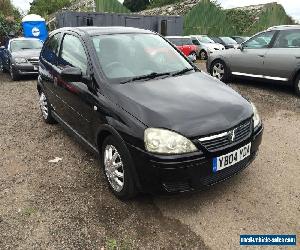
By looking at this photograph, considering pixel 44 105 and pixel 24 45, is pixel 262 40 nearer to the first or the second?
pixel 44 105

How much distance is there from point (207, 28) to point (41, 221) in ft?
103

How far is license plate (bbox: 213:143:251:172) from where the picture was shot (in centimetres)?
305

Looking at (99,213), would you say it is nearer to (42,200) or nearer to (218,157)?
(42,200)

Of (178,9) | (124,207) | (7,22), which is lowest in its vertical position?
(124,207)

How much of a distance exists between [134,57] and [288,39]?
5.21 m

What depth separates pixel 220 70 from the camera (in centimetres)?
933

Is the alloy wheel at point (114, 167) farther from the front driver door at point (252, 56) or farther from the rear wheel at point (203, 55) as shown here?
the rear wheel at point (203, 55)

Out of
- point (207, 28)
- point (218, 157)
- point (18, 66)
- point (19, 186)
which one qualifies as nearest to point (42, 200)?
point (19, 186)

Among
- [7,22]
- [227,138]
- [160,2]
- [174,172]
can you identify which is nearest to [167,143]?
[174,172]

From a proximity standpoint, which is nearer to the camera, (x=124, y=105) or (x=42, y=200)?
(x=124, y=105)

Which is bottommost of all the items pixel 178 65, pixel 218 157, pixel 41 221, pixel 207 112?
pixel 41 221

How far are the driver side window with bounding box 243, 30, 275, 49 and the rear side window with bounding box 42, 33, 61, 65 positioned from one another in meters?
5.27

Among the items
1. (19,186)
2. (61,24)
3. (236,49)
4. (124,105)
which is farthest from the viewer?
(61,24)

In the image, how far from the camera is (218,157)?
304cm
